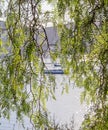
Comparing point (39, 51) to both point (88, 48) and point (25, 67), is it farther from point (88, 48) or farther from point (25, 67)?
point (88, 48)

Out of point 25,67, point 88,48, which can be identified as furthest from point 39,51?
point 88,48

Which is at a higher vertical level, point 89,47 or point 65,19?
point 65,19

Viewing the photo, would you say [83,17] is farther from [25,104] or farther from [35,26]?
[25,104]

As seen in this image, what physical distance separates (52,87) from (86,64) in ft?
0.54

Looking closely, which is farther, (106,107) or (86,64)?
(86,64)

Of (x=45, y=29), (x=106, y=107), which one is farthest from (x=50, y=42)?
(x=106, y=107)

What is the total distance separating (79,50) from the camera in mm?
1396

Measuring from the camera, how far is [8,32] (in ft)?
4.55

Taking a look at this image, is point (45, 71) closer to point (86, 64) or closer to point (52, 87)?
point (52, 87)

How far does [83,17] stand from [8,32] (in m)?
0.28

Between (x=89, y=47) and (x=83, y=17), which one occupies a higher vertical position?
(x=83, y=17)

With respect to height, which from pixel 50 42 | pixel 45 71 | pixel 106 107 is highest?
pixel 50 42

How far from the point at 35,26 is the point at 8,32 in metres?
0.10

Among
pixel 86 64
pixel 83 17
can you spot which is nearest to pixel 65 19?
pixel 83 17
